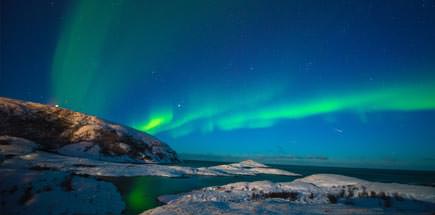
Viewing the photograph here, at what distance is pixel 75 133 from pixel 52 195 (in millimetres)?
106590

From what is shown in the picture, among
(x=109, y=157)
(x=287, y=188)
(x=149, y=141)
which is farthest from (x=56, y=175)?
(x=149, y=141)

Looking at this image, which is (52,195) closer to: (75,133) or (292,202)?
(292,202)

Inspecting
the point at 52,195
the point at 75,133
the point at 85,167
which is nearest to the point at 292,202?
the point at 52,195

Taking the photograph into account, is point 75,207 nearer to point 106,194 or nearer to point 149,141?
point 106,194

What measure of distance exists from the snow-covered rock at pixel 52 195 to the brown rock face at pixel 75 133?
78.6 meters

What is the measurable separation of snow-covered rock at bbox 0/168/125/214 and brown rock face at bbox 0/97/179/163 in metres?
78.6

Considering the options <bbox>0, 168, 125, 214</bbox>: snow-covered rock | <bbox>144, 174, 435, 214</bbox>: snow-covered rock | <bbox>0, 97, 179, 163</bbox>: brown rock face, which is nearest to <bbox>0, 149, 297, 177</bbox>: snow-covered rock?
<bbox>0, 168, 125, 214</bbox>: snow-covered rock

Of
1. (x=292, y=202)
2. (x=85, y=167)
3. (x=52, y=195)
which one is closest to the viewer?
(x=52, y=195)

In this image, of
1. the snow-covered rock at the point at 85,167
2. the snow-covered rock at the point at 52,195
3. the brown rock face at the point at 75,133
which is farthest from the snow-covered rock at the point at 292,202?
the brown rock face at the point at 75,133

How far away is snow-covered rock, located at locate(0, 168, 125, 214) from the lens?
50.1 ft

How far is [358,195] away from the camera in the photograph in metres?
25.4

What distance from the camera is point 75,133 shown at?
108 metres

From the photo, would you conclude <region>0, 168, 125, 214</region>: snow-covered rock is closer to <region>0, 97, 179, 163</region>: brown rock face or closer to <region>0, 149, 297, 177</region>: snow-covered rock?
<region>0, 149, 297, 177</region>: snow-covered rock

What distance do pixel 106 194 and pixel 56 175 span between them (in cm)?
504
